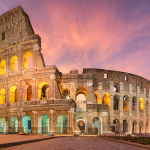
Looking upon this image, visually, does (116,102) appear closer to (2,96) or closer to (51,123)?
(51,123)

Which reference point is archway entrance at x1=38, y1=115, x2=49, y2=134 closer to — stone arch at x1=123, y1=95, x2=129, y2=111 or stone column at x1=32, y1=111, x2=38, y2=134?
stone column at x1=32, y1=111, x2=38, y2=134

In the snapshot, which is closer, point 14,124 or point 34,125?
point 34,125

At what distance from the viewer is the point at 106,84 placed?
33.4 metres

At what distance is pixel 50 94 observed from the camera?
2620 centimetres

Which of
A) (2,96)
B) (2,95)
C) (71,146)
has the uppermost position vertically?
(2,95)

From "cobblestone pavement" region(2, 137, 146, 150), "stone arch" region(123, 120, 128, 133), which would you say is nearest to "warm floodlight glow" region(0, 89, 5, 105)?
"cobblestone pavement" region(2, 137, 146, 150)

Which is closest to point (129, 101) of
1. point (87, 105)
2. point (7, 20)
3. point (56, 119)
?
point (87, 105)

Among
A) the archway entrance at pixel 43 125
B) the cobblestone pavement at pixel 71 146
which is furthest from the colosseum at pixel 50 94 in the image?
the cobblestone pavement at pixel 71 146

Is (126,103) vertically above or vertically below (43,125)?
above

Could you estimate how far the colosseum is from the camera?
26031 millimetres

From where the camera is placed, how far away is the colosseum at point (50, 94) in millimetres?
26031

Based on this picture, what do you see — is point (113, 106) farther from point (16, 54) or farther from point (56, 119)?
point (16, 54)

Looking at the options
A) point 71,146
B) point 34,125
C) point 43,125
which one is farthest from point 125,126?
point 71,146

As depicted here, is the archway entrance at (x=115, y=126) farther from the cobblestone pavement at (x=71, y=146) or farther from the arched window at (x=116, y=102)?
the cobblestone pavement at (x=71, y=146)
